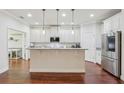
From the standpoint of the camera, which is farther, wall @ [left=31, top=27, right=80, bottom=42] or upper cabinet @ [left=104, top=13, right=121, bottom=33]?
wall @ [left=31, top=27, right=80, bottom=42]

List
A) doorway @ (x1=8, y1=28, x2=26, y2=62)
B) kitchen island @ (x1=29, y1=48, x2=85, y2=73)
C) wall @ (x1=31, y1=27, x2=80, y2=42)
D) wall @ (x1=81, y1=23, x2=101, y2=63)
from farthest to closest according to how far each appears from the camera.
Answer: doorway @ (x1=8, y1=28, x2=26, y2=62) < wall @ (x1=31, y1=27, x2=80, y2=42) < wall @ (x1=81, y1=23, x2=101, y2=63) < kitchen island @ (x1=29, y1=48, x2=85, y2=73)

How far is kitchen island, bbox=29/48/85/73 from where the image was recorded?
6.07m

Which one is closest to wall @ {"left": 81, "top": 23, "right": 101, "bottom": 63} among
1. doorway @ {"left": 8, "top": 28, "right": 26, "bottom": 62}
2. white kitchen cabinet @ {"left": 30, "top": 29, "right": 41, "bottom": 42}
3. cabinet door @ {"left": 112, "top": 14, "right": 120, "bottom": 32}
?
cabinet door @ {"left": 112, "top": 14, "right": 120, "bottom": 32}

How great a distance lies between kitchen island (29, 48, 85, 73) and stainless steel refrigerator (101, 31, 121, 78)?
105cm

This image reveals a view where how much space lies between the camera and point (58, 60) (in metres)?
6.12

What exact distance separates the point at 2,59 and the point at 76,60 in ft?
10.4

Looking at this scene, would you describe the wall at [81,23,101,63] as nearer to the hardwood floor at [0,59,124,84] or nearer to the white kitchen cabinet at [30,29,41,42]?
the white kitchen cabinet at [30,29,41,42]

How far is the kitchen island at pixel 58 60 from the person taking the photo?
607 centimetres

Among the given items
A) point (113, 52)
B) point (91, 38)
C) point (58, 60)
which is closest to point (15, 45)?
point (91, 38)

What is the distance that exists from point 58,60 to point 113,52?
7.63 ft

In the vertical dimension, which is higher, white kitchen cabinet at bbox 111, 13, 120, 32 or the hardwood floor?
white kitchen cabinet at bbox 111, 13, 120, 32

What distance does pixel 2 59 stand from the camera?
5.84 m
